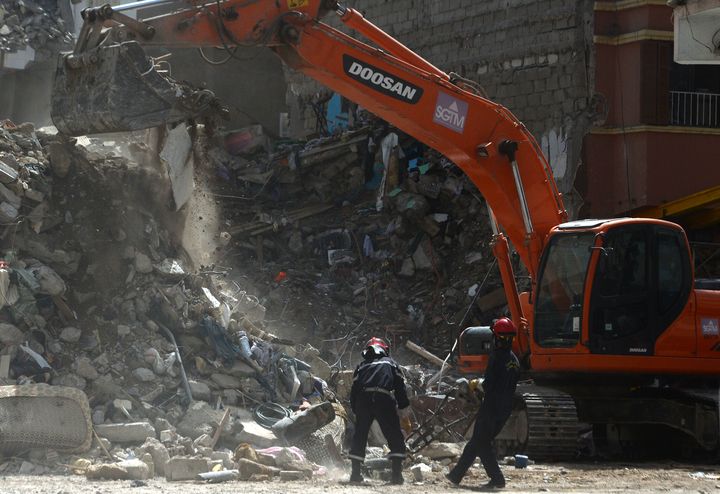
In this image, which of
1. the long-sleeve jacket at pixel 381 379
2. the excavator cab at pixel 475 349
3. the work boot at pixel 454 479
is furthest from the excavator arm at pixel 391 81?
the work boot at pixel 454 479

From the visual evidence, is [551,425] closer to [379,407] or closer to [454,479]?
[454,479]

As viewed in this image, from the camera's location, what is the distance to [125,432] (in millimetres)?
10273

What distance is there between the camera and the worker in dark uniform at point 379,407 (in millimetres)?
9359

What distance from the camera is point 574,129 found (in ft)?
56.5

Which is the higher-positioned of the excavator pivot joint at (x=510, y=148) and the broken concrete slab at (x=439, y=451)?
the excavator pivot joint at (x=510, y=148)

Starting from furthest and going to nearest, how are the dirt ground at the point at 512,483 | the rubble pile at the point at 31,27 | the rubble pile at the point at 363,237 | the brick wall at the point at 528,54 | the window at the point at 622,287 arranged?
1. the rubble pile at the point at 31,27
2. the brick wall at the point at 528,54
3. the rubble pile at the point at 363,237
4. the window at the point at 622,287
5. the dirt ground at the point at 512,483

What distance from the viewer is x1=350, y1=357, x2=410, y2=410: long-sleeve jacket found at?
9455mm

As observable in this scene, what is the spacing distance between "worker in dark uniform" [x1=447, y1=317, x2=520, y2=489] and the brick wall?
7943 millimetres

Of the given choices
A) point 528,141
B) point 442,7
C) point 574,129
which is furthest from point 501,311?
point 442,7

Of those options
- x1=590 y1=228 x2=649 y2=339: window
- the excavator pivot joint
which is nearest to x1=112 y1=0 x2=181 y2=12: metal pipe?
the excavator pivot joint

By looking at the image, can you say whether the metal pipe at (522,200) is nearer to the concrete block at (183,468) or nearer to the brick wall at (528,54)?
the concrete block at (183,468)

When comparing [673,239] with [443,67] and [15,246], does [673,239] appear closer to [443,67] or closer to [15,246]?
[15,246]

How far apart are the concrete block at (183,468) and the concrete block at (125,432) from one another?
1.10 m

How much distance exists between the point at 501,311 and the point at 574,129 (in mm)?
3236
